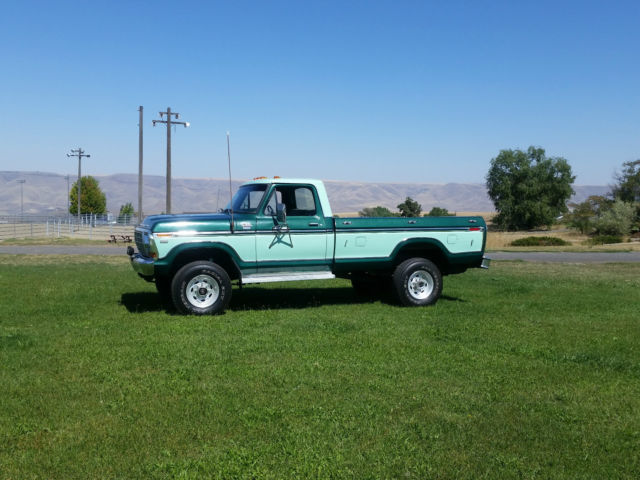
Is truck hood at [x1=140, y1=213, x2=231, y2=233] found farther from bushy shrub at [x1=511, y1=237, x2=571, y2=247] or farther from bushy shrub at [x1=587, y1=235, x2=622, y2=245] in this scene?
bushy shrub at [x1=587, y1=235, x2=622, y2=245]

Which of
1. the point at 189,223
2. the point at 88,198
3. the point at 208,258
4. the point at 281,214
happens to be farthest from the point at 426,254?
the point at 88,198

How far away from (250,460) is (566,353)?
15.1 ft

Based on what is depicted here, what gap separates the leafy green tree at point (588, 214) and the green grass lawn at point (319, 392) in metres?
46.1

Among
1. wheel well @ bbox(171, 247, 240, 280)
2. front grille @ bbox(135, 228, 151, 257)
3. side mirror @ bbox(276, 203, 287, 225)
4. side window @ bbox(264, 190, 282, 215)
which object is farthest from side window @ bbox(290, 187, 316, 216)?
front grille @ bbox(135, 228, 151, 257)

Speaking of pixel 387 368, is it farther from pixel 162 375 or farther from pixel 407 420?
pixel 162 375

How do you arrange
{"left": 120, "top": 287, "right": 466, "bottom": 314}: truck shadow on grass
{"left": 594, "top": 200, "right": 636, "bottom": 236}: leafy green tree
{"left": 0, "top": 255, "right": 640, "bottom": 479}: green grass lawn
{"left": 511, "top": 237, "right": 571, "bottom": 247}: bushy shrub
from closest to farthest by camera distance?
{"left": 0, "top": 255, "right": 640, "bottom": 479}: green grass lawn
{"left": 120, "top": 287, "right": 466, "bottom": 314}: truck shadow on grass
{"left": 511, "top": 237, "right": 571, "bottom": 247}: bushy shrub
{"left": 594, "top": 200, "right": 636, "bottom": 236}: leafy green tree

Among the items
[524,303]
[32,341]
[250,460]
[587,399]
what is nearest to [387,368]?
[587,399]

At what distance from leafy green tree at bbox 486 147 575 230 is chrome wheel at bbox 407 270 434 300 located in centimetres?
6559

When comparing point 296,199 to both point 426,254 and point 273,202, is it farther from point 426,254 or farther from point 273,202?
point 426,254

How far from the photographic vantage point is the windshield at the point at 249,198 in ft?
33.3

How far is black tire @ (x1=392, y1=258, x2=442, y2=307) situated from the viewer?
10.6 meters

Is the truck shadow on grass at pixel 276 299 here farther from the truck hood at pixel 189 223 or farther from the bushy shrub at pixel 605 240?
the bushy shrub at pixel 605 240

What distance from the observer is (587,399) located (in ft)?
18.2

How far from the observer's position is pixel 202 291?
9516 millimetres
